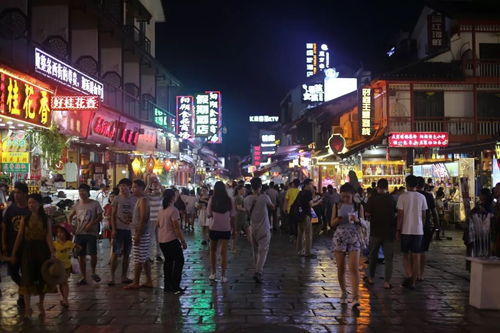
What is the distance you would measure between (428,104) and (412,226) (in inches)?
660

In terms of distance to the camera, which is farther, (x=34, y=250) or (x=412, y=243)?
(x=412, y=243)

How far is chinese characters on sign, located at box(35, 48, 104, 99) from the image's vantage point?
12570 mm

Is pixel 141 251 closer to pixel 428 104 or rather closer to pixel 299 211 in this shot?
pixel 299 211

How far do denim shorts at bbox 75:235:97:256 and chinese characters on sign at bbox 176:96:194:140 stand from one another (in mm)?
23209

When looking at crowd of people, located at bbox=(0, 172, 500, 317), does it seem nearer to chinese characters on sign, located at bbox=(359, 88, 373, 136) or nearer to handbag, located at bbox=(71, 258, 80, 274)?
handbag, located at bbox=(71, 258, 80, 274)

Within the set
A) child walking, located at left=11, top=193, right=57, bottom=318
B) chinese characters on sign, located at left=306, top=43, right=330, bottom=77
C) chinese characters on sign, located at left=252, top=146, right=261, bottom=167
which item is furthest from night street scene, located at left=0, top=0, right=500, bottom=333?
chinese characters on sign, located at left=252, top=146, right=261, bottom=167

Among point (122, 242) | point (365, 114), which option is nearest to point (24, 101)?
point (122, 242)

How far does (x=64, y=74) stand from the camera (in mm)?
14039

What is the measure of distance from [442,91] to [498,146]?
9.32 metres

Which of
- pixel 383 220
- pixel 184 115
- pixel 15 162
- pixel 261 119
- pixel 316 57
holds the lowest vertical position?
pixel 383 220

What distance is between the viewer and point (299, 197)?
43.1 ft

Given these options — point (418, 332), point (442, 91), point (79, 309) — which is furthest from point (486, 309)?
point (442, 91)

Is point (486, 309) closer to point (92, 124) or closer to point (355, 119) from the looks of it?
Answer: point (92, 124)

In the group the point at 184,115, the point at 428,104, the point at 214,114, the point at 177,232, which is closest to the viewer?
the point at 177,232
